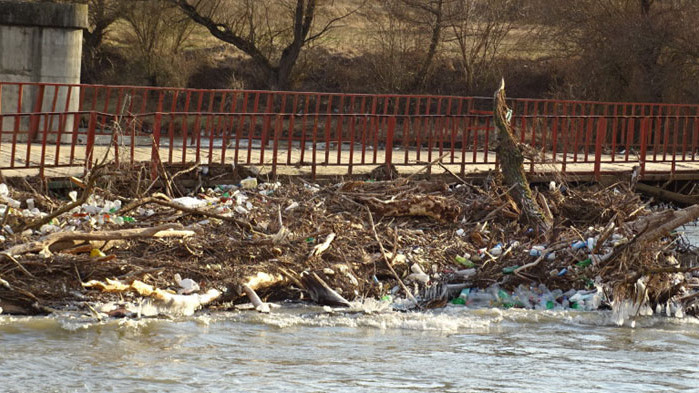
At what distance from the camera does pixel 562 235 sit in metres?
11.7

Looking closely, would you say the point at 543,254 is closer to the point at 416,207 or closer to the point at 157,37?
the point at 416,207

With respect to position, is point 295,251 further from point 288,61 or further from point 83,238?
point 288,61

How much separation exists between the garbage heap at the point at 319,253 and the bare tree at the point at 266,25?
20249 millimetres

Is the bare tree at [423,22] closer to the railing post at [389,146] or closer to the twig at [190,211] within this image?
the railing post at [389,146]

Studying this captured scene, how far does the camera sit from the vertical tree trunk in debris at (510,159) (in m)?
12.5

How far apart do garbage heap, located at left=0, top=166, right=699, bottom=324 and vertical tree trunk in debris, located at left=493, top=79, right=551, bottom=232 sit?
6.3 inches

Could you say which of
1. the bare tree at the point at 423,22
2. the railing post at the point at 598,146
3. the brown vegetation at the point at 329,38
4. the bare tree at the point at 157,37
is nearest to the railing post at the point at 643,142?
the railing post at the point at 598,146

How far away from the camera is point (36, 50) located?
60.2 ft

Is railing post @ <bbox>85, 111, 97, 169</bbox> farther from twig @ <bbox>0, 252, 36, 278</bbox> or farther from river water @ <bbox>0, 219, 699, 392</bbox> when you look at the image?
river water @ <bbox>0, 219, 699, 392</bbox>

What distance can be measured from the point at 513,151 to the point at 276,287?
159 inches

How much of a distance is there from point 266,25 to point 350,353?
26.2 meters

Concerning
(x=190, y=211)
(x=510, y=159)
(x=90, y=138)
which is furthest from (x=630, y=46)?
(x=190, y=211)

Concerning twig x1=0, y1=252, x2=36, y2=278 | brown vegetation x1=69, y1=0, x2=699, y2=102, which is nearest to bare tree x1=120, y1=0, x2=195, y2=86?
brown vegetation x1=69, y1=0, x2=699, y2=102

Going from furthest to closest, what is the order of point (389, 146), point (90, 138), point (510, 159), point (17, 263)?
1. point (389, 146)
2. point (510, 159)
3. point (90, 138)
4. point (17, 263)
